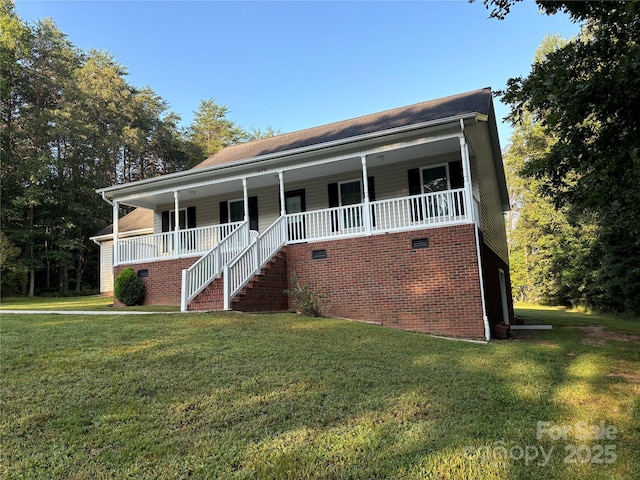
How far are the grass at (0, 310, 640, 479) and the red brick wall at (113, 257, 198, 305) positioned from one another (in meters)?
6.05

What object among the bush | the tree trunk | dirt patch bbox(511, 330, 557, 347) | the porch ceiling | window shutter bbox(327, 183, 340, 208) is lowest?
dirt patch bbox(511, 330, 557, 347)

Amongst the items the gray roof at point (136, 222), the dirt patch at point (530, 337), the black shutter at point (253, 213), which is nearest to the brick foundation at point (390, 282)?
the dirt patch at point (530, 337)

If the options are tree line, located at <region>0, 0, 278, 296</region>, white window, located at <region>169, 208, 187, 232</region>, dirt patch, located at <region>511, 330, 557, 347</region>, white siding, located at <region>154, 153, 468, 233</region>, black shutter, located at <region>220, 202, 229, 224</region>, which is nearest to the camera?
dirt patch, located at <region>511, 330, 557, 347</region>

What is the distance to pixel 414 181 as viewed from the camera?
38.9ft

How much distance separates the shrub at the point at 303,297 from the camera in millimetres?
9828

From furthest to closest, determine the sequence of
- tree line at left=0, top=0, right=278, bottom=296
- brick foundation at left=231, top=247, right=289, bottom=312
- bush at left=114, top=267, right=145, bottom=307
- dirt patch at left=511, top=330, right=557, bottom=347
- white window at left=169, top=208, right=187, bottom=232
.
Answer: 1. tree line at left=0, top=0, right=278, bottom=296
2. white window at left=169, top=208, right=187, bottom=232
3. bush at left=114, top=267, right=145, bottom=307
4. brick foundation at left=231, top=247, right=289, bottom=312
5. dirt patch at left=511, top=330, right=557, bottom=347

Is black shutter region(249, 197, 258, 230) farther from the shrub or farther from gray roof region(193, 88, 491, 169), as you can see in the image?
the shrub

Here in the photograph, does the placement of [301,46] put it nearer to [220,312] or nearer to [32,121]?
[220,312]

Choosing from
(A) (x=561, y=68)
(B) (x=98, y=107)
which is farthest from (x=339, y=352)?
(B) (x=98, y=107)

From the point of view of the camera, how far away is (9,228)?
23500mm

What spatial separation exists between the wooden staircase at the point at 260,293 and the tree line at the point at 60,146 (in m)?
13.8

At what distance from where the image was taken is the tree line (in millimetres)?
23594

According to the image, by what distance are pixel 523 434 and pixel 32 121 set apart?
30557 millimetres

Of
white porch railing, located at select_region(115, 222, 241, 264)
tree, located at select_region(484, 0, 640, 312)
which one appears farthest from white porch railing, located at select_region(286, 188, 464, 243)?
white porch railing, located at select_region(115, 222, 241, 264)
